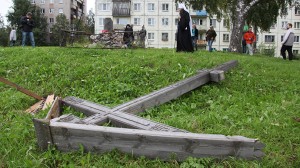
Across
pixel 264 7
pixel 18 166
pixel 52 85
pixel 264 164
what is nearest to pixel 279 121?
pixel 264 164

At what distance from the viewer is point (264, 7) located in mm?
25812

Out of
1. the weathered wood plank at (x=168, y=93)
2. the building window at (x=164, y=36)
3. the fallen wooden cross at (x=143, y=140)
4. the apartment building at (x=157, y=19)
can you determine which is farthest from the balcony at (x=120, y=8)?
the fallen wooden cross at (x=143, y=140)

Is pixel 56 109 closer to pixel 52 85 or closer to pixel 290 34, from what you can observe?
pixel 52 85

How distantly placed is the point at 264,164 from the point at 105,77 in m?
4.23

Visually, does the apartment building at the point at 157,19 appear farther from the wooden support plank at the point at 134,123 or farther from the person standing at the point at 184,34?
the wooden support plank at the point at 134,123

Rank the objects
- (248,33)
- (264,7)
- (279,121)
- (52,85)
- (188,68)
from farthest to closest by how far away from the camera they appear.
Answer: (264,7), (248,33), (188,68), (52,85), (279,121)

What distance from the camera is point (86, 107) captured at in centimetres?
436

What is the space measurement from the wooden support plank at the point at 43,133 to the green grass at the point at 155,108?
82 mm

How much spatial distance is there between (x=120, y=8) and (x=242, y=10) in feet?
133

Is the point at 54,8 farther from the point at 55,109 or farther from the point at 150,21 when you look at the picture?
the point at 55,109

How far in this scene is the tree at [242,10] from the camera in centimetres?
2170

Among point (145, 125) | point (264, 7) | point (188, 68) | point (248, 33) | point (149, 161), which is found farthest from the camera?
point (264, 7)

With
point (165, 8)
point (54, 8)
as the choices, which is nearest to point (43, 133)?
point (165, 8)

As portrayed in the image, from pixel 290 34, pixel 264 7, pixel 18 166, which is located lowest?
pixel 18 166
